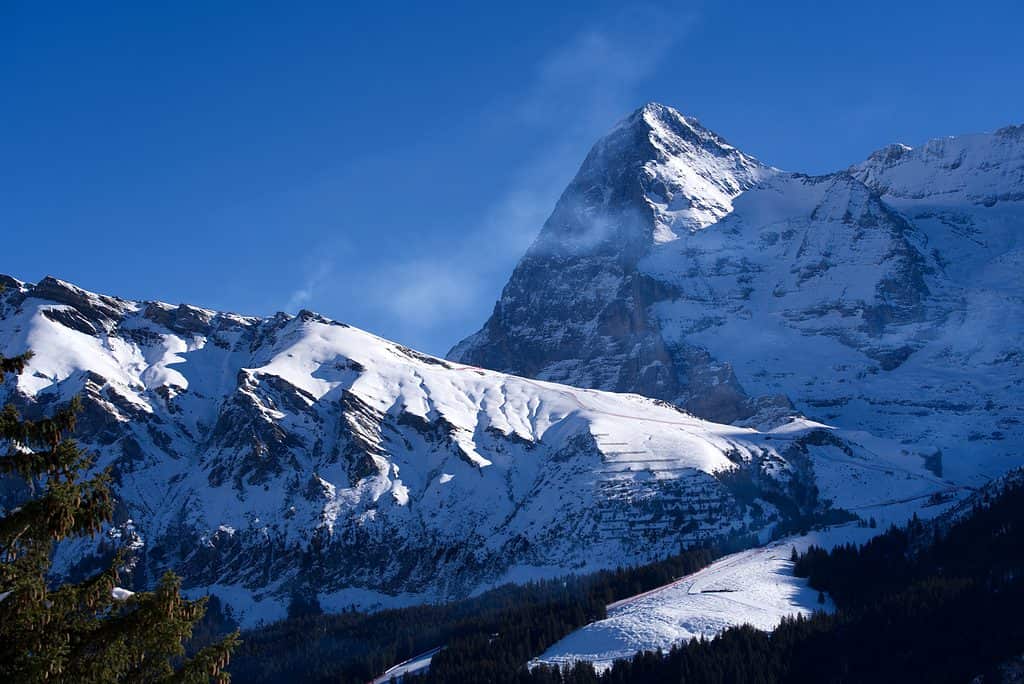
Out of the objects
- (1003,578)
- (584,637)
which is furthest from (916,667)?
(584,637)

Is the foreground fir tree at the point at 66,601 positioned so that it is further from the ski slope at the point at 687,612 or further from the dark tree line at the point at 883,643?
the ski slope at the point at 687,612

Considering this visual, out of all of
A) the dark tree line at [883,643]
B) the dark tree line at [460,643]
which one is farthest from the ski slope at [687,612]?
the dark tree line at [883,643]

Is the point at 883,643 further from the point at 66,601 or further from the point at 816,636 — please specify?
the point at 66,601

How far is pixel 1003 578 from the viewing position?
16588 centimetres

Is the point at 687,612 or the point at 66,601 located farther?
the point at 687,612

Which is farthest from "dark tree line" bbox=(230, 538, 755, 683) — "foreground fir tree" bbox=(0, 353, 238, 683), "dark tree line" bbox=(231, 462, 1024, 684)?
"foreground fir tree" bbox=(0, 353, 238, 683)

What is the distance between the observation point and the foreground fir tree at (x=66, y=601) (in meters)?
26.8

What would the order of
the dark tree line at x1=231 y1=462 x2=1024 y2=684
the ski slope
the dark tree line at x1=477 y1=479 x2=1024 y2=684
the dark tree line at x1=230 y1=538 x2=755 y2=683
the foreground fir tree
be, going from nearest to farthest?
the foreground fir tree < the dark tree line at x1=477 y1=479 x2=1024 y2=684 < the dark tree line at x1=231 y1=462 x2=1024 y2=684 < the ski slope < the dark tree line at x1=230 y1=538 x2=755 y2=683

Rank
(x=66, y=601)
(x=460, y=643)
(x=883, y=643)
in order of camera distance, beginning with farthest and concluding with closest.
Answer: (x=460, y=643) < (x=883, y=643) < (x=66, y=601)

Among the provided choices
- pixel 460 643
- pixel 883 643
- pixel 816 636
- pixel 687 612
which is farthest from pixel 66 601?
pixel 687 612

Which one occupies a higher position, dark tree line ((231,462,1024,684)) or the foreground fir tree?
dark tree line ((231,462,1024,684))

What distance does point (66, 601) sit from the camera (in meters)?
27.8

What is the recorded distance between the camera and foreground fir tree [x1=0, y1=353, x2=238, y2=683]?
88.0 ft

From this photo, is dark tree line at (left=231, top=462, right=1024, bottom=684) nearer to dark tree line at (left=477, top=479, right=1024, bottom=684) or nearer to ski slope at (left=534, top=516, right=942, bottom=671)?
dark tree line at (left=477, top=479, right=1024, bottom=684)
